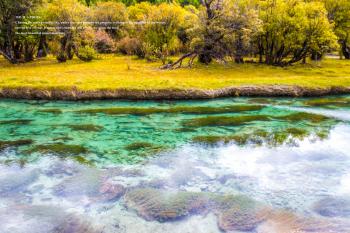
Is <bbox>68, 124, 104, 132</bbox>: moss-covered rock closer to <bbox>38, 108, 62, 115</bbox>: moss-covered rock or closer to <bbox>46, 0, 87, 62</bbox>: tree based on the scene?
<bbox>38, 108, 62, 115</bbox>: moss-covered rock

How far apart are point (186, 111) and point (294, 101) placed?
386 inches

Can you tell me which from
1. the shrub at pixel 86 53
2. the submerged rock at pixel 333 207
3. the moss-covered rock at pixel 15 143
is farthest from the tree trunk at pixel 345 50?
the moss-covered rock at pixel 15 143

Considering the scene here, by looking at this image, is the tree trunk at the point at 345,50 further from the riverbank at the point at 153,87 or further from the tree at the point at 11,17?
the tree at the point at 11,17

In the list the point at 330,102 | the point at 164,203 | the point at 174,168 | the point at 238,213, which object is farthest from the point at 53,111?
the point at 330,102

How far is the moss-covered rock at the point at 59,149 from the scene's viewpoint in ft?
60.6

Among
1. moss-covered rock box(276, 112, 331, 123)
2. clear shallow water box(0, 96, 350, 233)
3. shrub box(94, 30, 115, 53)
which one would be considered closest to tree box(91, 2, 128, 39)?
shrub box(94, 30, 115, 53)

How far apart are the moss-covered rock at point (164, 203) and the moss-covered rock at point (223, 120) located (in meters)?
9.78

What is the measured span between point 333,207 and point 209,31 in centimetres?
2978

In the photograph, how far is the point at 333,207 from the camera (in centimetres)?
1302

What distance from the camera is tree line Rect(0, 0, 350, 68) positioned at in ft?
132

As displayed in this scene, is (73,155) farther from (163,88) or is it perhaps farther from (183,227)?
(163,88)

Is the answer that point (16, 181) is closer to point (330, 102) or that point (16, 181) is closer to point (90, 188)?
point (90, 188)

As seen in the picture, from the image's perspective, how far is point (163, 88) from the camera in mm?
29641

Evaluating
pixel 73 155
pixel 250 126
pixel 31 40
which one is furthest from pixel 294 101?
pixel 31 40
